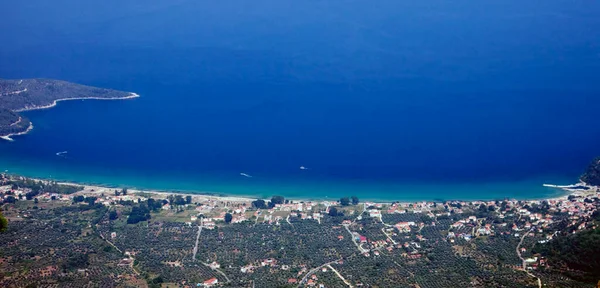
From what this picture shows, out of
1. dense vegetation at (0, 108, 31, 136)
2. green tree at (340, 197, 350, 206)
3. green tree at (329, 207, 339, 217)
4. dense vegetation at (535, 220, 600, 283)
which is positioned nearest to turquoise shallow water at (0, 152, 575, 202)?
green tree at (340, 197, 350, 206)

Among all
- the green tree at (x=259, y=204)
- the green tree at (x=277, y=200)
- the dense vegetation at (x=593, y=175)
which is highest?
the dense vegetation at (x=593, y=175)

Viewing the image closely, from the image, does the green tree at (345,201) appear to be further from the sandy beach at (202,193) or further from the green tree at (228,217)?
the green tree at (228,217)

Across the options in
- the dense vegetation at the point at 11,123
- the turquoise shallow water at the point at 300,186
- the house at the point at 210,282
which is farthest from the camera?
the dense vegetation at the point at 11,123

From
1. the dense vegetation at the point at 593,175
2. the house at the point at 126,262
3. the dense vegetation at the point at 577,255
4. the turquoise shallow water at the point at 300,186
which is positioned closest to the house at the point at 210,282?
the house at the point at 126,262

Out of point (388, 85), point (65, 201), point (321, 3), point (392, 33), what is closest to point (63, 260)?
point (65, 201)

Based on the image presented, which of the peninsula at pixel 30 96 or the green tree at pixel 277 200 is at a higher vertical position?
the peninsula at pixel 30 96

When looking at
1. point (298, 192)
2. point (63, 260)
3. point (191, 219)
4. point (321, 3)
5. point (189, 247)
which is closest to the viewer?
point (63, 260)

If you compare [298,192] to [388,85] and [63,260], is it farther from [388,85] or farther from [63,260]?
[388,85]
